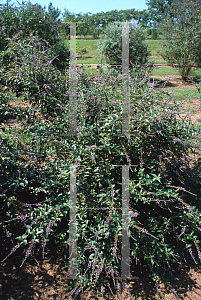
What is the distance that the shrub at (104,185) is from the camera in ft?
7.72

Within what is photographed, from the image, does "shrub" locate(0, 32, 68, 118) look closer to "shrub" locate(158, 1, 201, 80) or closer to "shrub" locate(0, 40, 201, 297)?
"shrub" locate(0, 40, 201, 297)

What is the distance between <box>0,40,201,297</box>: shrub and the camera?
235 cm

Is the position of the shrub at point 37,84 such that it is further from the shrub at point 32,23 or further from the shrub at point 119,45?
the shrub at point 119,45

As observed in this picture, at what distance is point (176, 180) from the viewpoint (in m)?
2.87

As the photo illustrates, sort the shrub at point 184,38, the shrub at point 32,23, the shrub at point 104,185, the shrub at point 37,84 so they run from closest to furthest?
the shrub at point 104,185
the shrub at point 37,84
the shrub at point 32,23
the shrub at point 184,38

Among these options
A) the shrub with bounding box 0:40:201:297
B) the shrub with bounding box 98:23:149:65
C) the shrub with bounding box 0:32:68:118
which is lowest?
the shrub with bounding box 0:40:201:297

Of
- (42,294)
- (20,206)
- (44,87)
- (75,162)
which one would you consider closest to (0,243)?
(20,206)

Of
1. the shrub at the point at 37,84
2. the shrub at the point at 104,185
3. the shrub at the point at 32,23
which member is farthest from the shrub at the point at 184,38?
the shrub at the point at 104,185

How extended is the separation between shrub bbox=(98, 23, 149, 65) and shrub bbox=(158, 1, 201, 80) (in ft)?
4.01

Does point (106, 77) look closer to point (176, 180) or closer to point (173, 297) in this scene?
point (176, 180)

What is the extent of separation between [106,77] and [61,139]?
1.00 m

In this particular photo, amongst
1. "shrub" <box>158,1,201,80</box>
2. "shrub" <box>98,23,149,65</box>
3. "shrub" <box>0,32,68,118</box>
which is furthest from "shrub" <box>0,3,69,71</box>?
"shrub" <box>158,1,201,80</box>

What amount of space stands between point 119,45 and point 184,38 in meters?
3.00

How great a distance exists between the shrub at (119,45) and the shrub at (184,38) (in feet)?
4.01
